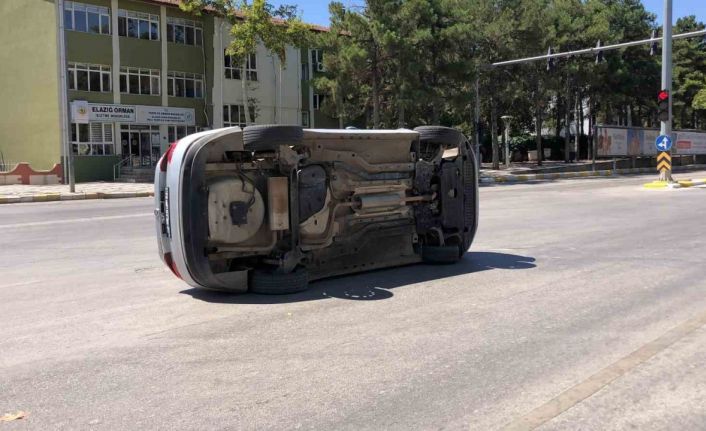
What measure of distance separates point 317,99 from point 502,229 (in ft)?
119

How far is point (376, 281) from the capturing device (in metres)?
7.29

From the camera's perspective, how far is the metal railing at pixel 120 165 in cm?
3684

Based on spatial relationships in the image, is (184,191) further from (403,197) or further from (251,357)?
(403,197)

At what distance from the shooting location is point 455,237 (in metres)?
8.31

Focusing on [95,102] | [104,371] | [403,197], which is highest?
[95,102]

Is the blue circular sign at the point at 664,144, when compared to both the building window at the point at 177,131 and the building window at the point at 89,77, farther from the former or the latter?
the building window at the point at 89,77

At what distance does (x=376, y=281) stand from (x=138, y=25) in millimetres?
34986

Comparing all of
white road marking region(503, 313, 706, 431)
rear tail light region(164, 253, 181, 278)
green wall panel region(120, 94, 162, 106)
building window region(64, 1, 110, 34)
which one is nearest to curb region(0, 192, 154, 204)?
green wall panel region(120, 94, 162, 106)

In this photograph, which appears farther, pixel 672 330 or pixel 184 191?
pixel 184 191

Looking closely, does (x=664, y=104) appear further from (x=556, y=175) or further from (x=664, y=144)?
(x=556, y=175)

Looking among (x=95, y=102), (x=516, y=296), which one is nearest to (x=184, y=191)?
(x=516, y=296)

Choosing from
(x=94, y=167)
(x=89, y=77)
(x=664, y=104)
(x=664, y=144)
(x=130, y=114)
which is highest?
(x=89, y=77)

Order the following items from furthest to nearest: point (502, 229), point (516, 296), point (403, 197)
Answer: point (502, 229), point (403, 197), point (516, 296)

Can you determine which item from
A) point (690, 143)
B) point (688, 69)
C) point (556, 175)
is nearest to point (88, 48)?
point (556, 175)
